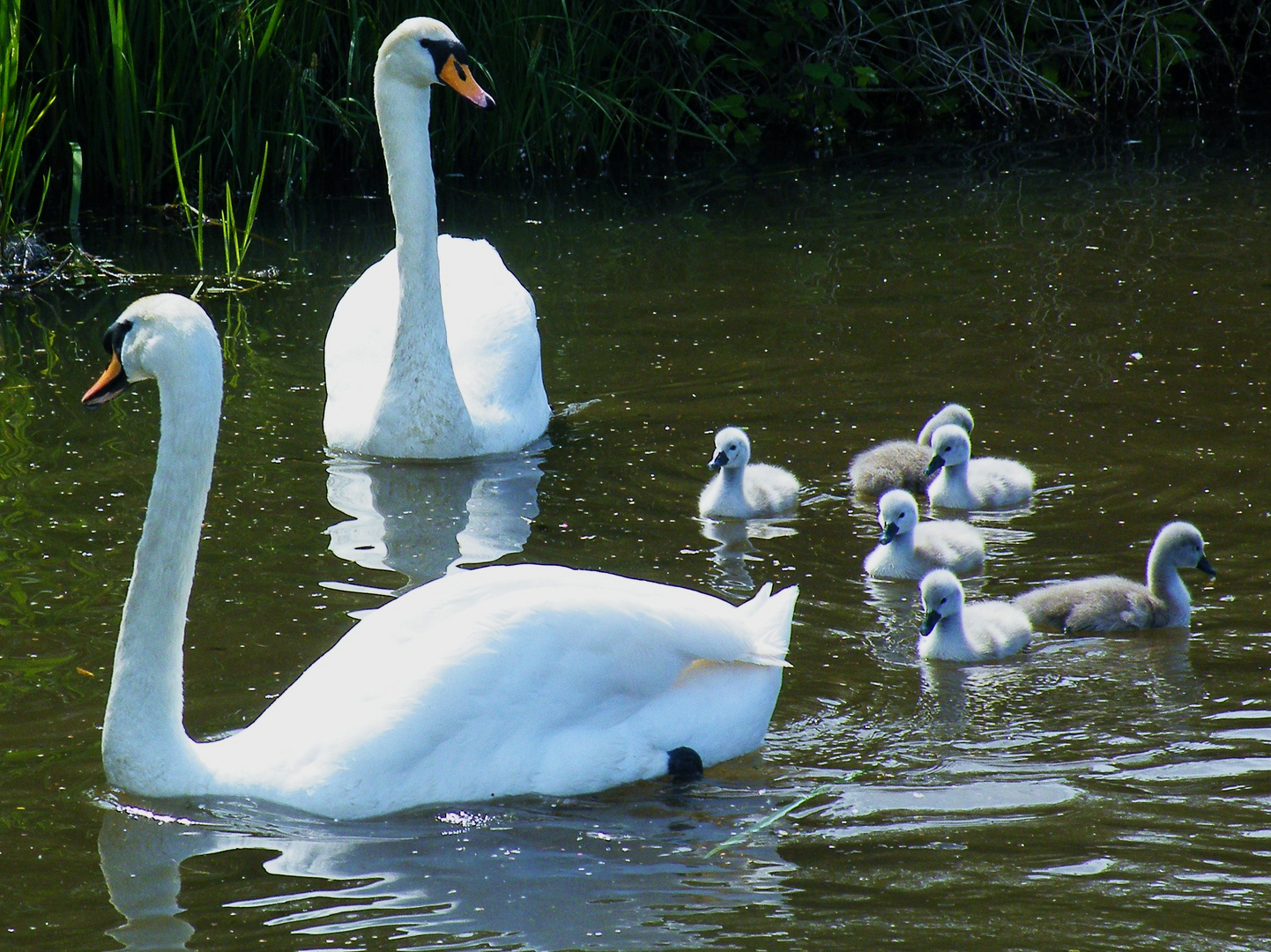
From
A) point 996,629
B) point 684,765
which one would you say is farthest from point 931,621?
point 684,765

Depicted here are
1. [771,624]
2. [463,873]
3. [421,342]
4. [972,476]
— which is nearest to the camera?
[463,873]

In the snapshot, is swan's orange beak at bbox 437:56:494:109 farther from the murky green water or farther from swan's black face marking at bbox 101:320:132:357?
swan's black face marking at bbox 101:320:132:357

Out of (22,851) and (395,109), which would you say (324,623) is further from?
(395,109)

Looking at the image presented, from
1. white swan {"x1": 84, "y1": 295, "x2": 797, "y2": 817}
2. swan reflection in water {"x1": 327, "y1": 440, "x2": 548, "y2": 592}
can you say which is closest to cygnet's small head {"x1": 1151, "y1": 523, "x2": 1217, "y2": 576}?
white swan {"x1": 84, "y1": 295, "x2": 797, "y2": 817}

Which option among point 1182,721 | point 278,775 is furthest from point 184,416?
point 1182,721

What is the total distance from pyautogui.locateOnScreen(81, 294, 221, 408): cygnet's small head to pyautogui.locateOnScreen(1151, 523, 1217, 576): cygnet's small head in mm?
2879

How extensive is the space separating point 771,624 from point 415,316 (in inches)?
113

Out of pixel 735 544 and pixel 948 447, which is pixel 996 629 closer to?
pixel 735 544

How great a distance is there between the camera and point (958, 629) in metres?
5.19

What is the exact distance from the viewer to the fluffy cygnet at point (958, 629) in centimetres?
516

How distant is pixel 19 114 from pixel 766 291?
443 centimetres

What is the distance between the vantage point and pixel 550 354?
844cm

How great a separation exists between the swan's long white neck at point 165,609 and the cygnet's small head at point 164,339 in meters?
0.02

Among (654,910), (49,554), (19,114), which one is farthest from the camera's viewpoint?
(19,114)
